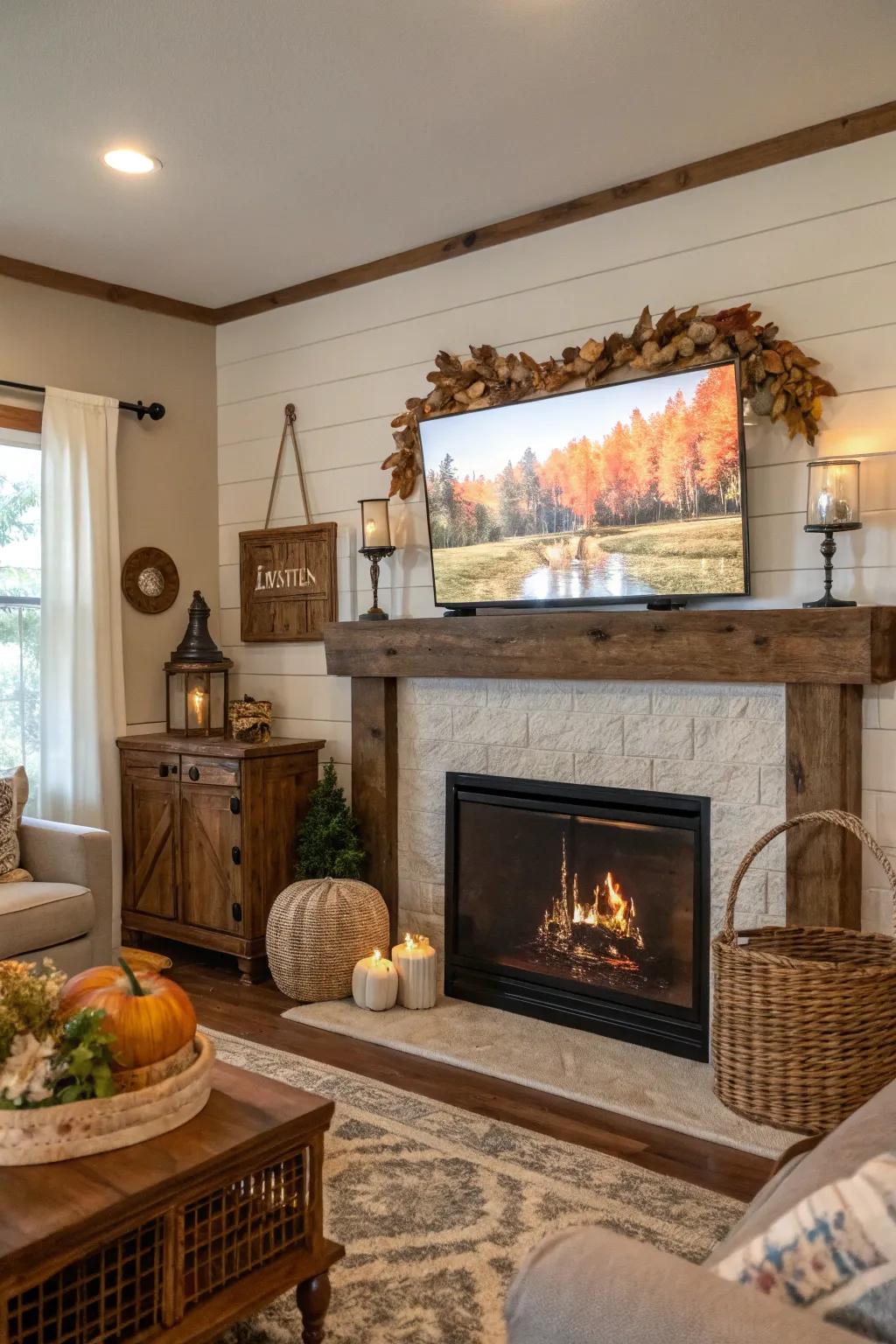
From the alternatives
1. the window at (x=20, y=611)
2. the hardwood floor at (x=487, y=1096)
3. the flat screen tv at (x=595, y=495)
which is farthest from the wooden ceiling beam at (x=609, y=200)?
the hardwood floor at (x=487, y=1096)

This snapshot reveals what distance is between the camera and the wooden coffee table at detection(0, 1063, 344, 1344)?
1.62 meters

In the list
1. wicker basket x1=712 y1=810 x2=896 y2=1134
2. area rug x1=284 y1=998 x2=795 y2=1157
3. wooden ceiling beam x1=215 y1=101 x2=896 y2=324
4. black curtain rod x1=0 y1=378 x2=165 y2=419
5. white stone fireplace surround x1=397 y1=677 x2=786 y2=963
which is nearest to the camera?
wicker basket x1=712 y1=810 x2=896 y2=1134

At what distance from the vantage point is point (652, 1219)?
2.41 m

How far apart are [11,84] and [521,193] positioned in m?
A: 1.60

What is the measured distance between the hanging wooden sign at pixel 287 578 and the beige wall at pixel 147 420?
0.27 metres

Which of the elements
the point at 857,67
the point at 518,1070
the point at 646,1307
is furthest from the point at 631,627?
the point at 646,1307

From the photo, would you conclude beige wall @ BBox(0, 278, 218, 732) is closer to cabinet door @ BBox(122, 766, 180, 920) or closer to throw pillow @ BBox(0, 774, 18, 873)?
cabinet door @ BBox(122, 766, 180, 920)

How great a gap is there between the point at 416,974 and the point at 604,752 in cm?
100

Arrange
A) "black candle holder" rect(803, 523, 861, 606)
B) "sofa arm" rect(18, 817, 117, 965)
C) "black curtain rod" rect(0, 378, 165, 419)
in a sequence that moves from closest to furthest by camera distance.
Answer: "black candle holder" rect(803, 523, 861, 606), "sofa arm" rect(18, 817, 117, 965), "black curtain rod" rect(0, 378, 165, 419)

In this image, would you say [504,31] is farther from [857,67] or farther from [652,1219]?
[652,1219]

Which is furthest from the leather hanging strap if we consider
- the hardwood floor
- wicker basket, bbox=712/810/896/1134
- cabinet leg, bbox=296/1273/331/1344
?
cabinet leg, bbox=296/1273/331/1344

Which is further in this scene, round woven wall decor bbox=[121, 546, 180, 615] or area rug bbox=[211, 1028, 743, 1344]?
round woven wall decor bbox=[121, 546, 180, 615]

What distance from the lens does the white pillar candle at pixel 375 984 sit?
3762mm

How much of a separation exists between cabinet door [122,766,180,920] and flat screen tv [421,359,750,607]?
139 centimetres
